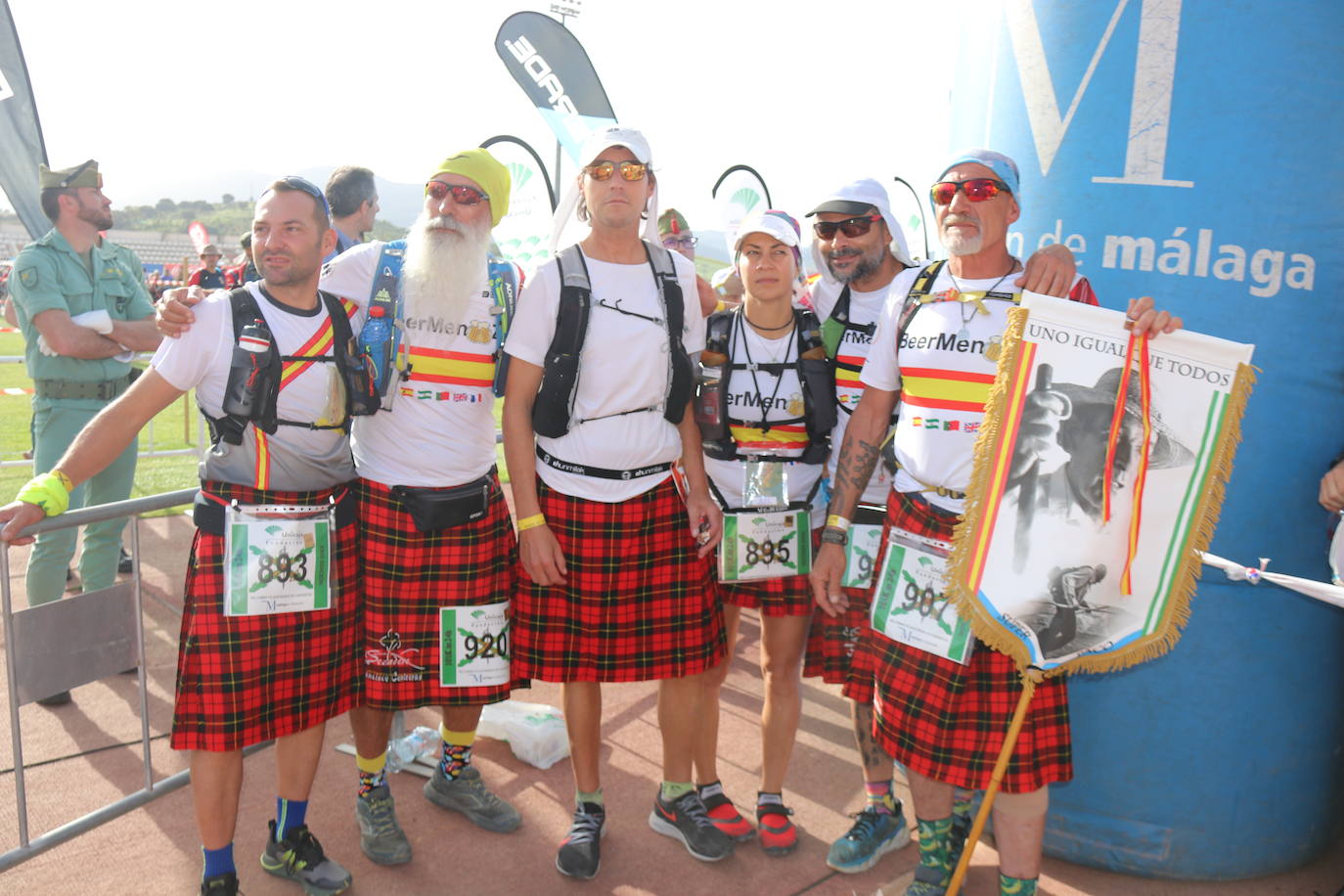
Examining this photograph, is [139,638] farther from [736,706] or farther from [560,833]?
[736,706]

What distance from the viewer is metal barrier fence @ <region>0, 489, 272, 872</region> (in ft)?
8.44

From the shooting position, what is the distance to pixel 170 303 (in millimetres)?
2344

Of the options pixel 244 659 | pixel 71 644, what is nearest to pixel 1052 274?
pixel 244 659

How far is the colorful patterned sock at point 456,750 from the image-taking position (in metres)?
3.21

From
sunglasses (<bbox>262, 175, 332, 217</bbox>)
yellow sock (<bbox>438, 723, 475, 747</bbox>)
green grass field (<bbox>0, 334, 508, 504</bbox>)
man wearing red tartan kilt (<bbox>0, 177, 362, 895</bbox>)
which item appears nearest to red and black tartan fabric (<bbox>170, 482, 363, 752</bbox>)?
man wearing red tartan kilt (<bbox>0, 177, 362, 895</bbox>)

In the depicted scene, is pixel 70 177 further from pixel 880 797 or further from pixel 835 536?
pixel 880 797

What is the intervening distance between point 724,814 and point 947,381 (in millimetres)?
1641

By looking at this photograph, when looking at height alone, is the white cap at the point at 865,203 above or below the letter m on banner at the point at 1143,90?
below

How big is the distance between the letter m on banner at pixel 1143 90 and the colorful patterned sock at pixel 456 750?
Answer: 266cm

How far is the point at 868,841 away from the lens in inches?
119

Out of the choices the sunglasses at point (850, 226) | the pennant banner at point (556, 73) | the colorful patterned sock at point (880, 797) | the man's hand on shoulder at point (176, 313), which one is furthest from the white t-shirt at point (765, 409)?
the pennant banner at point (556, 73)

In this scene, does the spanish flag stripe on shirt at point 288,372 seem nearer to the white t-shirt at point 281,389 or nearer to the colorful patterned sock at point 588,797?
the white t-shirt at point 281,389

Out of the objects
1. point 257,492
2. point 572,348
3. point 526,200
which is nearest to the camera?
point 257,492

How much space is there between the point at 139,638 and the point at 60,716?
4.13 feet
